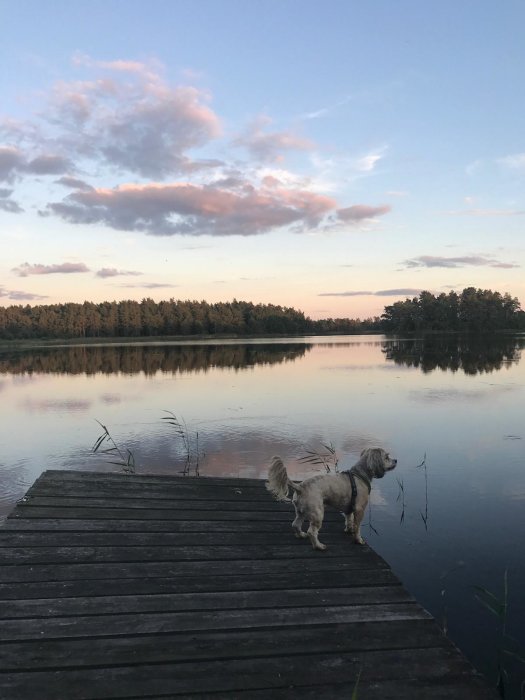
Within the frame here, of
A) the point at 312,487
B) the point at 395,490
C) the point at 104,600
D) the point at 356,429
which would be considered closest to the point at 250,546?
the point at 312,487

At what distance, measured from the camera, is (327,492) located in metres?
4.91

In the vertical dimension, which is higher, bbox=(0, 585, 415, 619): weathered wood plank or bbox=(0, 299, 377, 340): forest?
bbox=(0, 299, 377, 340): forest

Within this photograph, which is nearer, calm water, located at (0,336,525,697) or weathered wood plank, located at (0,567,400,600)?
weathered wood plank, located at (0,567,400,600)

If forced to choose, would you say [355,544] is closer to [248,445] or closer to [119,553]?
[119,553]

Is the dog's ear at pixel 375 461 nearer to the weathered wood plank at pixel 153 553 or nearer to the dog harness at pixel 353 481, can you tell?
the dog harness at pixel 353 481

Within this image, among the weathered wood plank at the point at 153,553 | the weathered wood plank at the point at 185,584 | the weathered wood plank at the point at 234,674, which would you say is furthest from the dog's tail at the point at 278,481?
the weathered wood plank at the point at 234,674

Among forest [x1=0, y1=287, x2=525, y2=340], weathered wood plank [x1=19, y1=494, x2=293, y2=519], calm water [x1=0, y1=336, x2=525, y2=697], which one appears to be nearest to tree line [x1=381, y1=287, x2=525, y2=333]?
forest [x1=0, y1=287, x2=525, y2=340]

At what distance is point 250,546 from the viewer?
4.83 m

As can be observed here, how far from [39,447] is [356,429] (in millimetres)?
9030

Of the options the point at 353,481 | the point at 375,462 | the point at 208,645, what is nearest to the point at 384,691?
the point at 208,645

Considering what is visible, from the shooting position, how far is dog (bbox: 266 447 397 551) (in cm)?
479

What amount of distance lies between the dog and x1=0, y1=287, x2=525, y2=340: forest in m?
106

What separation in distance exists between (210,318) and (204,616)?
130m

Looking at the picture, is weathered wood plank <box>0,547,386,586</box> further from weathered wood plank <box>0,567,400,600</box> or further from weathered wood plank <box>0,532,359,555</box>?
weathered wood plank <box>0,532,359,555</box>
